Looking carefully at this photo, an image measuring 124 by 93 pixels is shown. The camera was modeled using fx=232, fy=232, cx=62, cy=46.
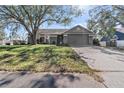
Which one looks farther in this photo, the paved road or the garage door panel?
the garage door panel

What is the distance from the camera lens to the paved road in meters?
7.29

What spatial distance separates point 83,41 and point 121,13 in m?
12.1

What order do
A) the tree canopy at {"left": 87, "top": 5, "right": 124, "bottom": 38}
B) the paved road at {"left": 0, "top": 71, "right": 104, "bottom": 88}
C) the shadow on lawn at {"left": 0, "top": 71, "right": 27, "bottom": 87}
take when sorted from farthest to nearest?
the tree canopy at {"left": 87, "top": 5, "right": 124, "bottom": 38}, the shadow on lawn at {"left": 0, "top": 71, "right": 27, "bottom": 87}, the paved road at {"left": 0, "top": 71, "right": 104, "bottom": 88}

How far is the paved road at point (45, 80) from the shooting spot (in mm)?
7289

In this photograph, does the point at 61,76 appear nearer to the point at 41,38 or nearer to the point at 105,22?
the point at 105,22

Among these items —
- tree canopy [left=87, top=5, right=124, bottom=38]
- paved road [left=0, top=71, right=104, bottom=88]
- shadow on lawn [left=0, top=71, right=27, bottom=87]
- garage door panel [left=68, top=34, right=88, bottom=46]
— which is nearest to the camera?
paved road [left=0, top=71, right=104, bottom=88]

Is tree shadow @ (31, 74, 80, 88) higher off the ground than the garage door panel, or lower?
lower

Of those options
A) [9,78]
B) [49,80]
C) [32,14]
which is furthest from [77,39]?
[49,80]

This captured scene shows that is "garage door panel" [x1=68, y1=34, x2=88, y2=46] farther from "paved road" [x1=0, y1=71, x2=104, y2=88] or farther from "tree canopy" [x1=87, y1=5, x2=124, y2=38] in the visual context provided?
"paved road" [x1=0, y1=71, x2=104, y2=88]

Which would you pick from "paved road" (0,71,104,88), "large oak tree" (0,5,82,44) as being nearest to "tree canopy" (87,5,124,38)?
"large oak tree" (0,5,82,44)

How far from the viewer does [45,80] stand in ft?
26.1

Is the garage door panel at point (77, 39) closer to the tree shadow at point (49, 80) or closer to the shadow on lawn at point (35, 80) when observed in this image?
the shadow on lawn at point (35, 80)

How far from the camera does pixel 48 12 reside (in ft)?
96.0

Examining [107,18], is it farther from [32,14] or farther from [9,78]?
[9,78]
